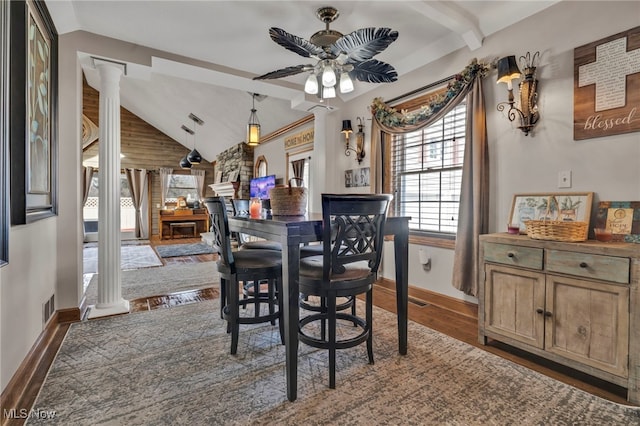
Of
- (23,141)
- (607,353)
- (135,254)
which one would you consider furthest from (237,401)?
(135,254)

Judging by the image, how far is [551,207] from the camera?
2277 mm

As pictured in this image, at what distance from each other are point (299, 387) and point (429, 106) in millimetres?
2699

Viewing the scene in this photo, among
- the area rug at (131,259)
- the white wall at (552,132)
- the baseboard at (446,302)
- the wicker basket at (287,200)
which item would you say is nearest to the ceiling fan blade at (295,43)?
the wicker basket at (287,200)

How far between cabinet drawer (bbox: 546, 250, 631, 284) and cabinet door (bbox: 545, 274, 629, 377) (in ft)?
0.14

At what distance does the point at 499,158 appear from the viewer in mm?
2660

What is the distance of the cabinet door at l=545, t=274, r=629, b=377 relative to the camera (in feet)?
5.42

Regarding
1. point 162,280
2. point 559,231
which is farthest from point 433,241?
point 162,280

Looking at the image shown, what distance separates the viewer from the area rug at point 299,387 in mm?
1507

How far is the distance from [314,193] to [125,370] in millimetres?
3785

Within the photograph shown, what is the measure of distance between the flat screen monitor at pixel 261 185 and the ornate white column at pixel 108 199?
3903 mm

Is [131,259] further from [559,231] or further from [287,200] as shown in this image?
[559,231]

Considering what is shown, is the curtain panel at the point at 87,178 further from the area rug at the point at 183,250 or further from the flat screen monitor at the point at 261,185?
the flat screen monitor at the point at 261,185

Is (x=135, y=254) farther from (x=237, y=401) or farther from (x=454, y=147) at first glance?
(x=454, y=147)

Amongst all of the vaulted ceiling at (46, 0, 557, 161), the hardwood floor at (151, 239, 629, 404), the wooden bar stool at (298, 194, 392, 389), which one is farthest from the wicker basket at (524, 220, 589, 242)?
the vaulted ceiling at (46, 0, 557, 161)
